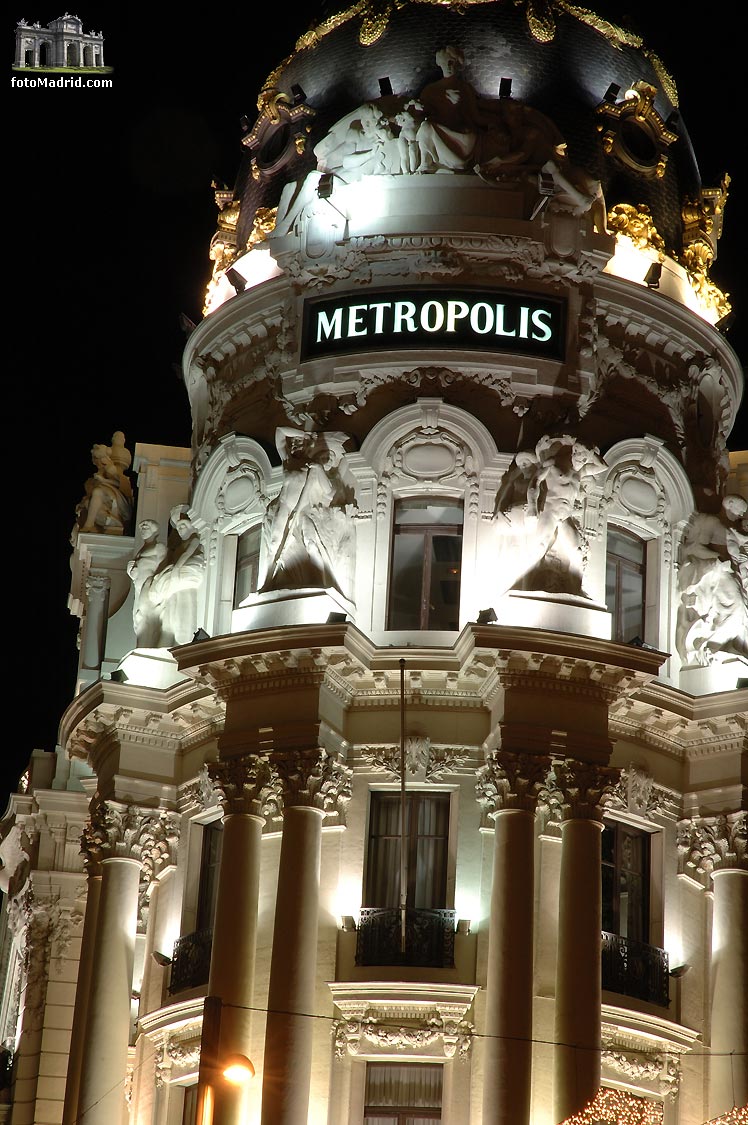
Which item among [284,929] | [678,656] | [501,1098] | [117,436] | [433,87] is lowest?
[501,1098]

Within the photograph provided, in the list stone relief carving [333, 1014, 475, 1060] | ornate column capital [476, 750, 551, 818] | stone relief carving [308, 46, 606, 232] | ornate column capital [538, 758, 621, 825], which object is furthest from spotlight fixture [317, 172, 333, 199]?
stone relief carving [333, 1014, 475, 1060]

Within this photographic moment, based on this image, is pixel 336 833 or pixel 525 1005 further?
pixel 336 833

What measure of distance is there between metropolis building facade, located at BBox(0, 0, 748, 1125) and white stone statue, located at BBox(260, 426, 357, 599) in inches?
2.8

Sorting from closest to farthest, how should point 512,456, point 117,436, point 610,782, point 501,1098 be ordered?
point 501,1098 → point 610,782 → point 512,456 → point 117,436

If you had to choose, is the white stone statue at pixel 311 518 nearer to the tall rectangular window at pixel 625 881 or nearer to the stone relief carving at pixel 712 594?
the stone relief carving at pixel 712 594

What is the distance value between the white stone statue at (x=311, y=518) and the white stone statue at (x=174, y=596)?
2.42m

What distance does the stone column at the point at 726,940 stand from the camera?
3900 cm

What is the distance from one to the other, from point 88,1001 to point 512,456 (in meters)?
12.2

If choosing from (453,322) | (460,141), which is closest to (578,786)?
(453,322)

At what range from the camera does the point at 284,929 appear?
37562mm

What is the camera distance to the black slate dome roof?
1775 inches

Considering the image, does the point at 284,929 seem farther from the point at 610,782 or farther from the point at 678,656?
the point at 678,656

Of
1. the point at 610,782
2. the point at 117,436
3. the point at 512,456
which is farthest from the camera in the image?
the point at 117,436

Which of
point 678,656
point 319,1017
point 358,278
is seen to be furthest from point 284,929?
point 358,278
